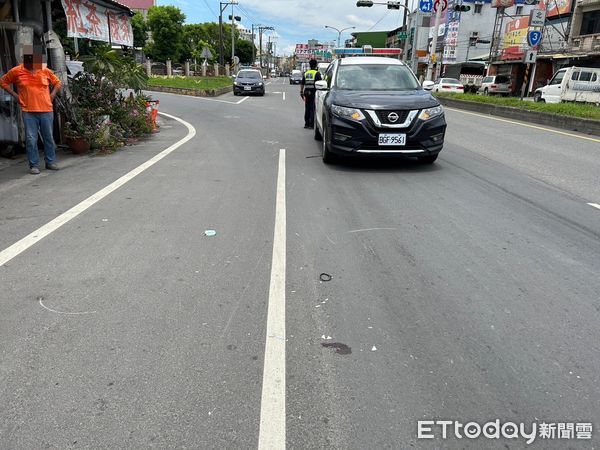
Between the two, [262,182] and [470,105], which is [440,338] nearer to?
[262,182]

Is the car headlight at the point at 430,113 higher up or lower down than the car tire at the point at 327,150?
higher up

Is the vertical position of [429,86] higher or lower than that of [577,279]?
higher

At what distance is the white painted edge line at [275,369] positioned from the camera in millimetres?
2285

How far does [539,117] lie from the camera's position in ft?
53.4

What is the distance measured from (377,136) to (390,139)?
212 mm

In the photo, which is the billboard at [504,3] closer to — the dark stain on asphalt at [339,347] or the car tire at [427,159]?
the car tire at [427,159]

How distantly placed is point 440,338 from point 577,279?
5.40 ft

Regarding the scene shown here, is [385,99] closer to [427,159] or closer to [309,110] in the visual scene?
[427,159]

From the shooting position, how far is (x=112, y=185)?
6.94m

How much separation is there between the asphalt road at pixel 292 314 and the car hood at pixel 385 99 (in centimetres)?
153

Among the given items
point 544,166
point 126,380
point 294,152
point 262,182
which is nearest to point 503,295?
point 126,380

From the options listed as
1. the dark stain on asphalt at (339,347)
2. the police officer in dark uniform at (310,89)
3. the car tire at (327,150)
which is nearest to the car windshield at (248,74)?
the police officer in dark uniform at (310,89)

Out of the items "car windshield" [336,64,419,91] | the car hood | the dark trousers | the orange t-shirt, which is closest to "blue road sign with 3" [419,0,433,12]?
the dark trousers

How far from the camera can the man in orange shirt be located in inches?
282
